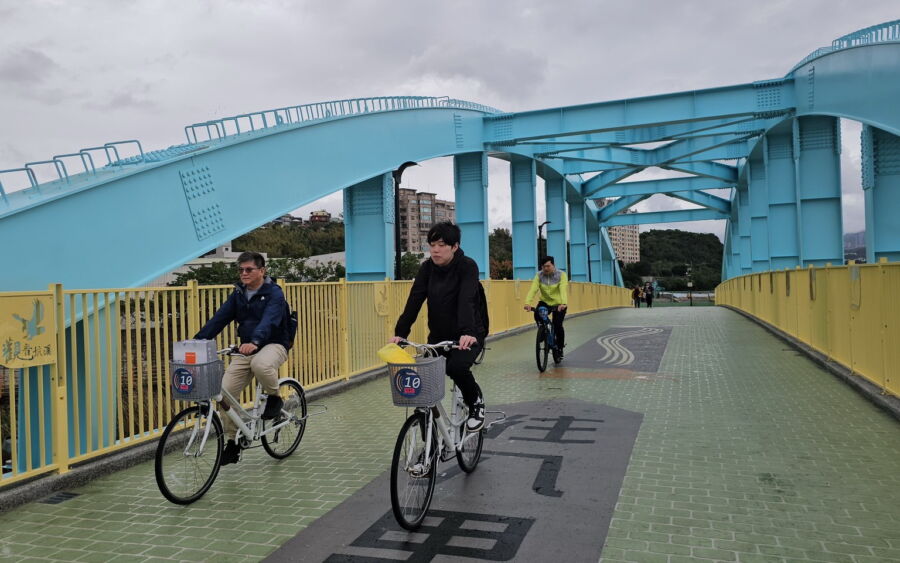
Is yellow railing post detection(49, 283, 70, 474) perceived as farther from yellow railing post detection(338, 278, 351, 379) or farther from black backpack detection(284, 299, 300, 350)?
yellow railing post detection(338, 278, 351, 379)

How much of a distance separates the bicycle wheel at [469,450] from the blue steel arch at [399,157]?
6.36 meters

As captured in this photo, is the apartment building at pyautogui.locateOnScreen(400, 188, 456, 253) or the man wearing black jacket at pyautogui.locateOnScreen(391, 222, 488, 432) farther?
the apartment building at pyautogui.locateOnScreen(400, 188, 456, 253)

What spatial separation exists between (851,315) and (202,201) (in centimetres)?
1012

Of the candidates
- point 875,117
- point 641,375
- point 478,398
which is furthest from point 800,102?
point 478,398

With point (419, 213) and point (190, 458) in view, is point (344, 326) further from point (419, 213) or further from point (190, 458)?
point (419, 213)

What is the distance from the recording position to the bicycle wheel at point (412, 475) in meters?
3.74

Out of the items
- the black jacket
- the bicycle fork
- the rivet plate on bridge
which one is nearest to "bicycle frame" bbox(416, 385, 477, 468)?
the black jacket

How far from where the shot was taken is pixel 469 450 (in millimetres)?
4980

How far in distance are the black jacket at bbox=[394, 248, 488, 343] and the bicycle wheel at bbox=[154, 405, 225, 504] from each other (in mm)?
1515

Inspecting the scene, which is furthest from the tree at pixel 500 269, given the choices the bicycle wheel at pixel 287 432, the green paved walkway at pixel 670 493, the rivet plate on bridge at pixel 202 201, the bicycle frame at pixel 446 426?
the bicycle frame at pixel 446 426

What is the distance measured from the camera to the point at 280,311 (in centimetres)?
505

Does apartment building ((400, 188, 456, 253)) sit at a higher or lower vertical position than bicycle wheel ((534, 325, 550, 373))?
higher

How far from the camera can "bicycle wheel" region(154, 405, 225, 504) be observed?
437 centimetres

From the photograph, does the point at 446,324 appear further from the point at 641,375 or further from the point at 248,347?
the point at 641,375
